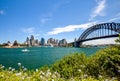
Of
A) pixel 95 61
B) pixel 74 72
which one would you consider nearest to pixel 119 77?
pixel 95 61

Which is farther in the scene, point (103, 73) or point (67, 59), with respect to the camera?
point (67, 59)

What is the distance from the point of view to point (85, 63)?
38.5ft

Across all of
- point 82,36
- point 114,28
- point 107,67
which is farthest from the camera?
point 82,36

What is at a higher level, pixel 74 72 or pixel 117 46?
pixel 117 46

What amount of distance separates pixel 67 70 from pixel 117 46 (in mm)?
2637

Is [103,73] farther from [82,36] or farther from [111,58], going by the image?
[82,36]

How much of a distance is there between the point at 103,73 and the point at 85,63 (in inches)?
70.5

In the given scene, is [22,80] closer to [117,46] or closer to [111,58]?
[111,58]

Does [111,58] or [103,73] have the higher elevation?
[111,58]

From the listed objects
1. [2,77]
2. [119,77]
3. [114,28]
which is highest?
[114,28]

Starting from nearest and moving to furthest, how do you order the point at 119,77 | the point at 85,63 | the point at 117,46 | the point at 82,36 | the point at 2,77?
the point at 2,77
the point at 119,77
the point at 117,46
the point at 85,63
the point at 82,36

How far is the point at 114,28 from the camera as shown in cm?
9700

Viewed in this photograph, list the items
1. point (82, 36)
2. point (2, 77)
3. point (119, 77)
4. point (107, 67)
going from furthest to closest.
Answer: point (82, 36) < point (107, 67) < point (119, 77) < point (2, 77)

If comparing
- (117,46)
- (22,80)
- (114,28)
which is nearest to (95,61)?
(117,46)
